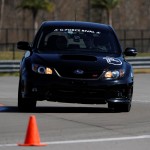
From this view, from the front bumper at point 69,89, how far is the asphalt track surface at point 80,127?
1.04 feet

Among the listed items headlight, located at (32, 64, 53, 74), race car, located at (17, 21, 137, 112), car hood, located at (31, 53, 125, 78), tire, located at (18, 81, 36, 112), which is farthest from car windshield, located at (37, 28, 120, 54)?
tire, located at (18, 81, 36, 112)

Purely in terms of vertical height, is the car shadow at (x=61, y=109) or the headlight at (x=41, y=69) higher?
the headlight at (x=41, y=69)

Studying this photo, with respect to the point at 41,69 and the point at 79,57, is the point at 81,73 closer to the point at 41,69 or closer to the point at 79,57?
the point at 79,57

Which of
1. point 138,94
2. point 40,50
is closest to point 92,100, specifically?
point 40,50

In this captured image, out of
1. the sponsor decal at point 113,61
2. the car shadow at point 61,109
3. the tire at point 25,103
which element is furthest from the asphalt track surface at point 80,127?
the sponsor decal at point 113,61

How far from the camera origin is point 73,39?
15.3 meters

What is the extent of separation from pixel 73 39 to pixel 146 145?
539 cm

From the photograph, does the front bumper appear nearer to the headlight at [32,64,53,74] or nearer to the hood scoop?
the headlight at [32,64,53,74]

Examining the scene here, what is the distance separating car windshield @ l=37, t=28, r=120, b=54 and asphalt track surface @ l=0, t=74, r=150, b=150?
1212 mm

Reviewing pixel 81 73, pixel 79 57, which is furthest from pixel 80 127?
pixel 79 57

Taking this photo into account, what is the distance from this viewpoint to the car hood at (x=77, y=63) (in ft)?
45.4

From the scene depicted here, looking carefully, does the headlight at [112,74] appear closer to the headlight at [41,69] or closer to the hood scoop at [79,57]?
the hood scoop at [79,57]

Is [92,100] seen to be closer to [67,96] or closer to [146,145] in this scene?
[67,96]

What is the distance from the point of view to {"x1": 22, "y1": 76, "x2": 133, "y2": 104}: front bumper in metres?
13.8
